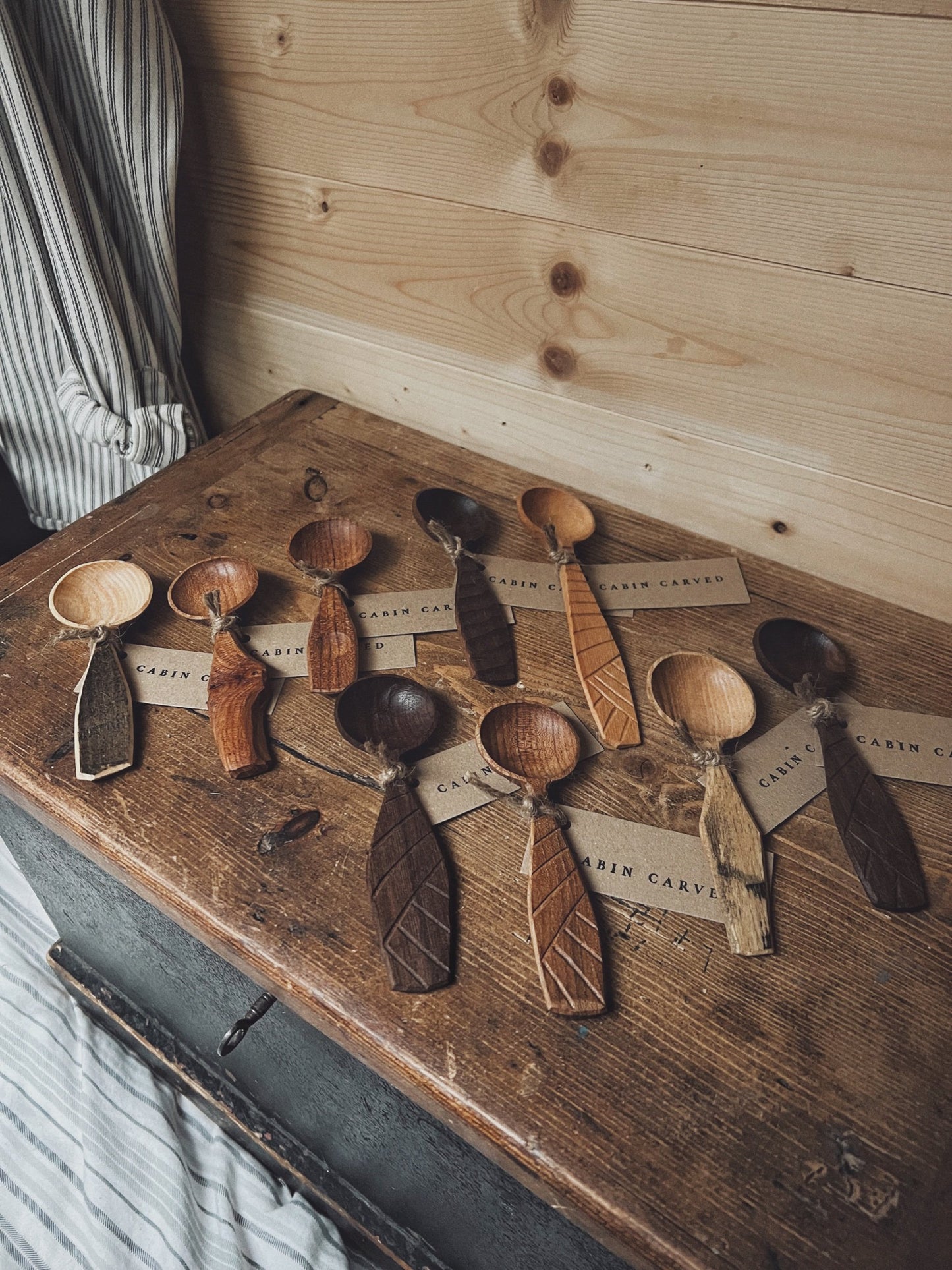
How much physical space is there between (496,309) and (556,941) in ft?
2.46

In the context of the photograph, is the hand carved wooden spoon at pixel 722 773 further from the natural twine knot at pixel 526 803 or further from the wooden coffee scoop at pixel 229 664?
the wooden coffee scoop at pixel 229 664

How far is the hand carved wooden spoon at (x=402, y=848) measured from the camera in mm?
643

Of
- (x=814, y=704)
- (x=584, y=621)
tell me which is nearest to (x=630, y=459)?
(x=584, y=621)

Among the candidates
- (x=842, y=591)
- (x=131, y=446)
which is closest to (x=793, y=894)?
(x=842, y=591)

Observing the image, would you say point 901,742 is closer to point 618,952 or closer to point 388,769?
point 618,952

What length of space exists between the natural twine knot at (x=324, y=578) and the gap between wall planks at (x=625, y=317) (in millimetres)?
363

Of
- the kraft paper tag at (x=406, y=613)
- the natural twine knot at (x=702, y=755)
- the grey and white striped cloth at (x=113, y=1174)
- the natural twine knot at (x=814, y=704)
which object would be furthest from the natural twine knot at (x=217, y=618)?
the grey and white striped cloth at (x=113, y=1174)

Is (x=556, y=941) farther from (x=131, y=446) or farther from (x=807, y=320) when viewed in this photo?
(x=131, y=446)

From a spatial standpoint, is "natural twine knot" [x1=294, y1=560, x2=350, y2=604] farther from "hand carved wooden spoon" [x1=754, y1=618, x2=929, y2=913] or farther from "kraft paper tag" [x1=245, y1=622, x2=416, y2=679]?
"hand carved wooden spoon" [x1=754, y1=618, x2=929, y2=913]

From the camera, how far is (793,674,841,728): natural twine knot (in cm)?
79

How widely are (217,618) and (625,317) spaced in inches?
21.6

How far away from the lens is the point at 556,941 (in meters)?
0.64

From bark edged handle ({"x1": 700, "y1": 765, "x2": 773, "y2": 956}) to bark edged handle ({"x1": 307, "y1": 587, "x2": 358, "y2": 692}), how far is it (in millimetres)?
348

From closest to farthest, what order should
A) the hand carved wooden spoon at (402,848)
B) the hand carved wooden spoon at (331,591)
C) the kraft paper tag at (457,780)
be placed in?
the hand carved wooden spoon at (402,848)
the kraft paper tag at (457,780)
the hand carved wooden spoon at (331,591)
